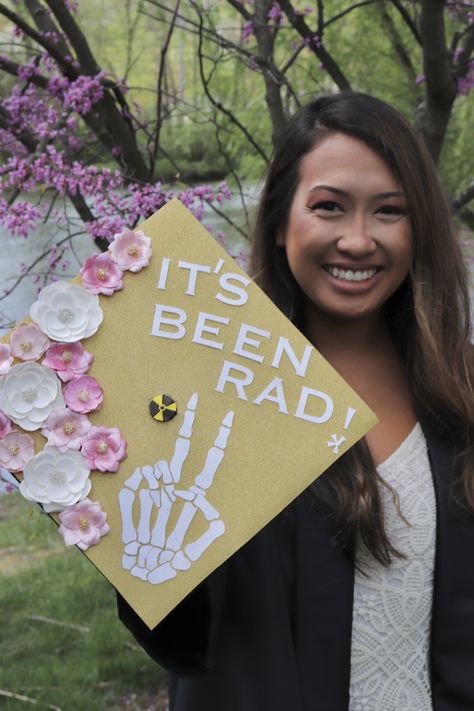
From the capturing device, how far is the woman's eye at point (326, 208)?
1.41m

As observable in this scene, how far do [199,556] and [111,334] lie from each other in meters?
0.33

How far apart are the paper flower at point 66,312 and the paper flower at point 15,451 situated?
142 millimetres

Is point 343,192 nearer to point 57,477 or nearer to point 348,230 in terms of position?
point 348,230

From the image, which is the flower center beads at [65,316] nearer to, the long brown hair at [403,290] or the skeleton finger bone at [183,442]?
the skeleton finger bone at [183,442]

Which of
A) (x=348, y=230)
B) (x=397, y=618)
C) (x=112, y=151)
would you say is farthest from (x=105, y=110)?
(x=397, y=618)

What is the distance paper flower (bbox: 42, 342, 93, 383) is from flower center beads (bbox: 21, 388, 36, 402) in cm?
4

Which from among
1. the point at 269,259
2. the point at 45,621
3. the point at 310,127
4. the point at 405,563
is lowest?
the point at 45,621

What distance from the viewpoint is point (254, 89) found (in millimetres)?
4777

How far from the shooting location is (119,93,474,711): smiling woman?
4.26 ft

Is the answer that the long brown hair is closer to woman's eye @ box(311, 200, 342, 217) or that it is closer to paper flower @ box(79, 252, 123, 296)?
woman's eye @ box(311, 200, 342, 217)

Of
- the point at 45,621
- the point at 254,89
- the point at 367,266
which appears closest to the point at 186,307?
the point at 367,266

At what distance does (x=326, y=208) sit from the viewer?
1.42m

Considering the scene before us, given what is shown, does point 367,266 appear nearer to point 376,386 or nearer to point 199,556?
point 376,386

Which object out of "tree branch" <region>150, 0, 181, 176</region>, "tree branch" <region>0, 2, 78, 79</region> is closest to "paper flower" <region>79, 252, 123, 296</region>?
"tree branch" <region>150, 0, 181, 176</region>
